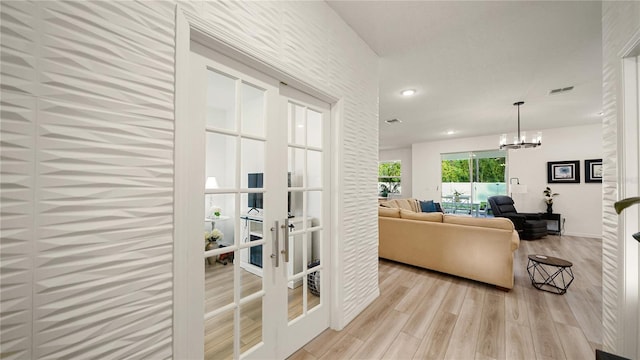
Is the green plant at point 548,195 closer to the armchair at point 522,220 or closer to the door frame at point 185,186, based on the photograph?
the armchair at point 522,220

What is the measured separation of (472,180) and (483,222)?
4927 millimetres

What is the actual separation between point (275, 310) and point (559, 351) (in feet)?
7.19

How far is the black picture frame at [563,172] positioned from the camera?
5.51 meters

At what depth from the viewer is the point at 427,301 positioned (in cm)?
249

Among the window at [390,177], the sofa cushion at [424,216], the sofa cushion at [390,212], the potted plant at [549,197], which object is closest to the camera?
the sofa cushion at [424,216]

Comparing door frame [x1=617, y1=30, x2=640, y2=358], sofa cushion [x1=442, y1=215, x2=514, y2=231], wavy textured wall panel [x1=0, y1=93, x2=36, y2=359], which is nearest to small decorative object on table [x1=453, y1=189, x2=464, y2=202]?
sofa cushion [x1=442, y1=215, x2=514, y2=231]

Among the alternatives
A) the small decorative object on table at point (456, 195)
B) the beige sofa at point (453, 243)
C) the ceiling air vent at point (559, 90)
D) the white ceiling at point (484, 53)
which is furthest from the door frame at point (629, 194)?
the small decorative object on table at point (456, 195)

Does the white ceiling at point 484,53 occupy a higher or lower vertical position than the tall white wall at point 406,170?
higher

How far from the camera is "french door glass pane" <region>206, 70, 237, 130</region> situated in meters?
1.28

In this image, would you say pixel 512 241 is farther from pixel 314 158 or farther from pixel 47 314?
pixel 47 314

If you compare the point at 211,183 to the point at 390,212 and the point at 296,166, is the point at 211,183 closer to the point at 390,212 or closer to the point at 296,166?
the point at 296,166

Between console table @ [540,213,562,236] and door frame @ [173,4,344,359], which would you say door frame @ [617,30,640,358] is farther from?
console table @ [540,213,562,236]

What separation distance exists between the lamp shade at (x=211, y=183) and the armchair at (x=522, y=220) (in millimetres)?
6478

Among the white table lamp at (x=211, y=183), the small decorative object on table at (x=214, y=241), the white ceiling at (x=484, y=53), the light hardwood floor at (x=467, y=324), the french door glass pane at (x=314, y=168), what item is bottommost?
the light hardwood floor at (x=467, y=324)
